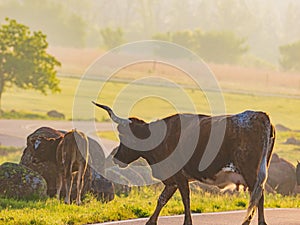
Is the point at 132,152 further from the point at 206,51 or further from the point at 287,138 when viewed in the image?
the point at 206,51

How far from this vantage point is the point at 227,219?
45.4 ft

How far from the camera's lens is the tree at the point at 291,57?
509 feet

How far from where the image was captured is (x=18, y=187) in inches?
588

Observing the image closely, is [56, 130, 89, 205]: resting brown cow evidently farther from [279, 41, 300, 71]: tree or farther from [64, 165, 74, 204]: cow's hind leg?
[279, 41, 300, 71]: tree

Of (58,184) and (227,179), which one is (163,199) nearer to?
(227,179)

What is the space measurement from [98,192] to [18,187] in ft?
9.30

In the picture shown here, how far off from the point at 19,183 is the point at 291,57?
146 metres

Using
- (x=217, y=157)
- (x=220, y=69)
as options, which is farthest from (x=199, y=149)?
(x=220, y=69)

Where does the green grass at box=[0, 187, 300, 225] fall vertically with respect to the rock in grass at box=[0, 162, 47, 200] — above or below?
below

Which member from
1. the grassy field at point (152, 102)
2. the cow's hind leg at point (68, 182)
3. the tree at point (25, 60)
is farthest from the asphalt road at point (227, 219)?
the grassy field at point (152, 102)

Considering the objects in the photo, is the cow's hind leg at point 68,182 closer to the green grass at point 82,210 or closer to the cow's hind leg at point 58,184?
the cow's hind leg at point 58,184

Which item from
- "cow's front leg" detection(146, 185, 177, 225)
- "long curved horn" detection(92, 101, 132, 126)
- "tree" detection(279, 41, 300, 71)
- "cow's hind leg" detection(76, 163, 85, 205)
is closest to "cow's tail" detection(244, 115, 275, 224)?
"cow's front leg" detection(146, 185, 177, 225)

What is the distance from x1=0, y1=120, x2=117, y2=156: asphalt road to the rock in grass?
82.5 ft

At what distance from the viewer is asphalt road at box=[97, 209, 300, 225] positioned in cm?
1297
